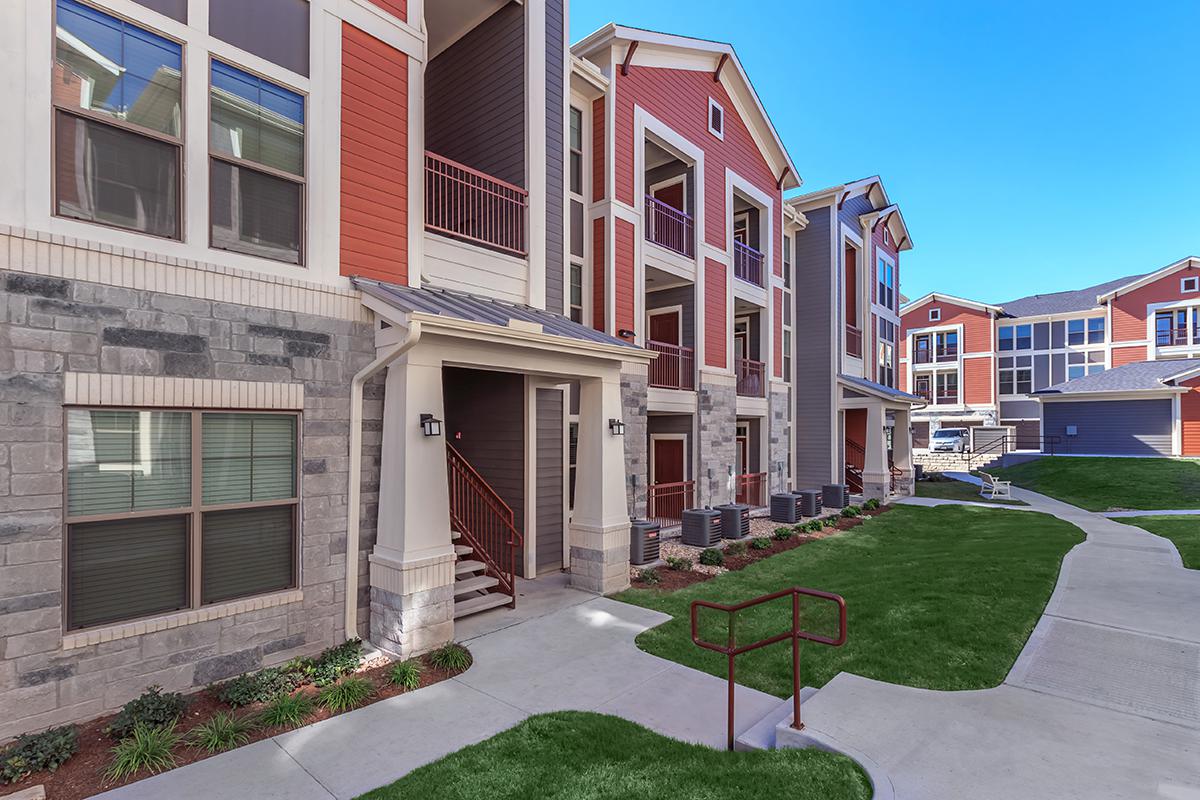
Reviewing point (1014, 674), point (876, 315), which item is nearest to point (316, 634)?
point (1014, 674)

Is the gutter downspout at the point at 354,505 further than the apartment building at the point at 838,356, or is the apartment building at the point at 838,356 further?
the apartment building at the point at 838,356

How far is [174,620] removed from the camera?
5.31 meters

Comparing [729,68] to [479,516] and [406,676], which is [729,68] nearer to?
[479,516]

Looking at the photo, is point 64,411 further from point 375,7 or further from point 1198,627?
point 1198,627

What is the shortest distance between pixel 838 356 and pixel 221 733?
67.0 feet

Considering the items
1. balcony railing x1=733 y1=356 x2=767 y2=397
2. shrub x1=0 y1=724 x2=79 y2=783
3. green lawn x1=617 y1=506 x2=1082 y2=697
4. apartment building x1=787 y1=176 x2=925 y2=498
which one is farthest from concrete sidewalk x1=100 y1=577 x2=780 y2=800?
apartment building x1=787 y1=176 x2=925 y2=498

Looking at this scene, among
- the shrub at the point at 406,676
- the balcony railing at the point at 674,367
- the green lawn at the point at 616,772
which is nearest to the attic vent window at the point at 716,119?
the balcony railing at the point at 674,367

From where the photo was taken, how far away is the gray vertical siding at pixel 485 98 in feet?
30.9

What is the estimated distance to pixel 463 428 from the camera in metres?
10.5

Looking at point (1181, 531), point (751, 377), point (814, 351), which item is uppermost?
point (814, 351)

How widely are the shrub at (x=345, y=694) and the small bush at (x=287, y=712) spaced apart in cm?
15

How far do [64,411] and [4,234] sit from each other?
1455mm

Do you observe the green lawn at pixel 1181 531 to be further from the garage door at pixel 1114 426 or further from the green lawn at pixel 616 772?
the garage door at pixel 1114 426

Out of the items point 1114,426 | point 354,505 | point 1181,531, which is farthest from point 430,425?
point 1114,426
